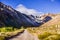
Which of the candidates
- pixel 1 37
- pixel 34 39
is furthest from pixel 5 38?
pixel 34 39

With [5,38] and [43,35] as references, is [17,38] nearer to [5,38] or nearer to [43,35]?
[5,38]

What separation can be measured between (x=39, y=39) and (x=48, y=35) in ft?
22.3

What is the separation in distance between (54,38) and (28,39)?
10956mm

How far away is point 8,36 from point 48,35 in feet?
53.2

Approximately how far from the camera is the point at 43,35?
66688 millimetres

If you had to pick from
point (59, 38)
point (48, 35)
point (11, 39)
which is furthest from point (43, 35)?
point (11, 39)

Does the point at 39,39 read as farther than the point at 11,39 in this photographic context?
No

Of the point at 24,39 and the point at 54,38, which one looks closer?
the point at 54,38

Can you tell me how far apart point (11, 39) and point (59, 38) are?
18.9 meters

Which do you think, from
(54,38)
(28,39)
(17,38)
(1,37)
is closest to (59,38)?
(54,38)

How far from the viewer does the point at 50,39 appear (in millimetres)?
61812

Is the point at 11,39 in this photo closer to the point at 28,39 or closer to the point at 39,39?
the point at 28,39

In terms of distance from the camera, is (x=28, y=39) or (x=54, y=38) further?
(x=28, y=39)

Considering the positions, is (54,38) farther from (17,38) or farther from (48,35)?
(17,38)
